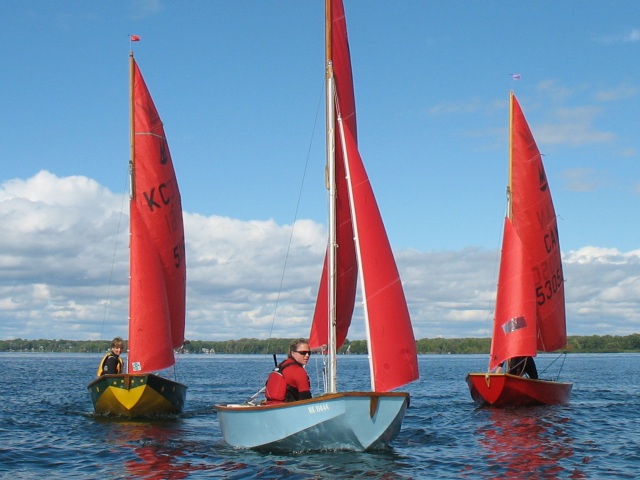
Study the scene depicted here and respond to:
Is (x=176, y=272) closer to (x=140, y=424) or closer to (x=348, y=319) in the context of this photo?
(x=140, y=424)

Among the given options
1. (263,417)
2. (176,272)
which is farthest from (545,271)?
(263,417)

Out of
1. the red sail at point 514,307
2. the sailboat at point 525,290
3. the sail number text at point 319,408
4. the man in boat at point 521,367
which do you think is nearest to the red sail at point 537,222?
the sailboat at point 525,290

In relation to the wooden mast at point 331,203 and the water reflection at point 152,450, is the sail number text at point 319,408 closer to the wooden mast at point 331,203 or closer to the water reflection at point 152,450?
the wooden mast at point 331,203

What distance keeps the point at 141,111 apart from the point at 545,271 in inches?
631

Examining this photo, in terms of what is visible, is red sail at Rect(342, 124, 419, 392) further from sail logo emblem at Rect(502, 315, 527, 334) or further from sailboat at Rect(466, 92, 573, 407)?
sail logo emblem at Rect(502, 315, 527, 334)

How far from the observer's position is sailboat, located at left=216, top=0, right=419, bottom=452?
16.4 m

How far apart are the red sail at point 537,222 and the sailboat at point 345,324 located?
14056mm

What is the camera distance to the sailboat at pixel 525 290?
2855 centimetres

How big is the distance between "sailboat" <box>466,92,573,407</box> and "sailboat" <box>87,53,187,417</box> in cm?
1053

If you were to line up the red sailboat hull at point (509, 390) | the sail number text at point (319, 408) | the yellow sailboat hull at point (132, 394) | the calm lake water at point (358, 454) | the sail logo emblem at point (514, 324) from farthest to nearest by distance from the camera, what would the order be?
1. the sail logo emblem at point (514, 324)
2. the red sailboat hull at point (509, 390)
3. the yellow sailboat hull at point (132, 394)
4. the calm lake water at point (358, 454)
5. the sail number text at point (319, 408)

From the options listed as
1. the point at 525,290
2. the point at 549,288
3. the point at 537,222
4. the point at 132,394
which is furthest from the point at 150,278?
the point at 549,288

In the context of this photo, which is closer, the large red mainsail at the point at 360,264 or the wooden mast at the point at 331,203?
the large red mainsail at the point at 360,264

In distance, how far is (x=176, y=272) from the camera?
92.2 feet

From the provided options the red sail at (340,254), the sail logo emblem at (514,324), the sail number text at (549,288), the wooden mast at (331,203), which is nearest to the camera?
the wooden mast at (331,203)
